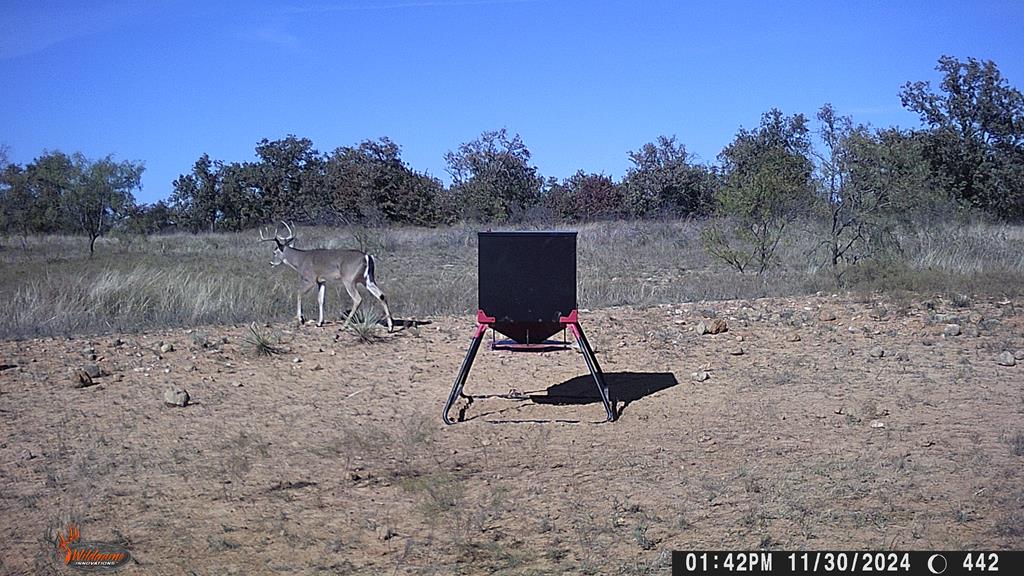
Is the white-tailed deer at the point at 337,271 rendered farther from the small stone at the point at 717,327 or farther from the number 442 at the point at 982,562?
the number 442 at the point at 982,562

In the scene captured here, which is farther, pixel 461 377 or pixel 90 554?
pixel 461 377

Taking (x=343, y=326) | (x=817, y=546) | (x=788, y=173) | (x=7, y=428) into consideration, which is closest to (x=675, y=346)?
(x=343, y=326)

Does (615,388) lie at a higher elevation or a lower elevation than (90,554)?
higher

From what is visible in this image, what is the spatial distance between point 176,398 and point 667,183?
4658 cm

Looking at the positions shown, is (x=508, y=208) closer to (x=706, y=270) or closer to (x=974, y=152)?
(x=974, y=152)

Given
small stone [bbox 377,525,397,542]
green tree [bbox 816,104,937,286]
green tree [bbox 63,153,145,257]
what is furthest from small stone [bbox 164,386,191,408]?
green tree [bbox 63,153,145,257]

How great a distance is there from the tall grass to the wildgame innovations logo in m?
7.95

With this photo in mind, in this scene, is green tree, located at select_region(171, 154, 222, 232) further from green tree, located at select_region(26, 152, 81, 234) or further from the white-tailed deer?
the white-tailed deer

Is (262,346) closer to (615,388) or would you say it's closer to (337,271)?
(615,388)

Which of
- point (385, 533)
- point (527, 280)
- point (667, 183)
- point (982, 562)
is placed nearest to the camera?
point (982, 562)

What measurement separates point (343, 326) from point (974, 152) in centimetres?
3864

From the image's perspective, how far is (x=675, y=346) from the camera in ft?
38.0
